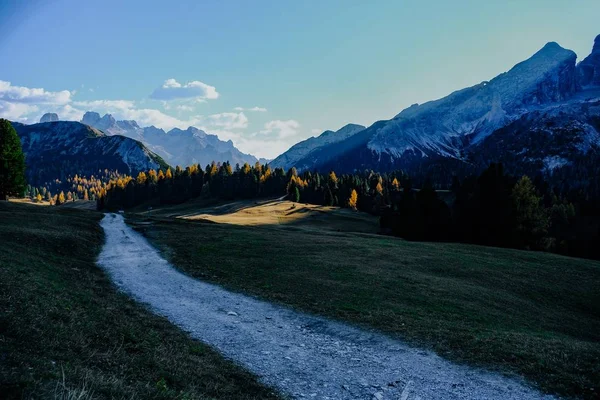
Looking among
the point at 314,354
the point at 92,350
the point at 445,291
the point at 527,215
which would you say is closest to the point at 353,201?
the point at 527,215

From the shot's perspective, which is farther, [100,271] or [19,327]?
[100,271]

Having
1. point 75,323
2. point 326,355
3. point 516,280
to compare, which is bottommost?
point 516,280

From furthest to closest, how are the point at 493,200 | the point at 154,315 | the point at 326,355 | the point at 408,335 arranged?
the point at 493,200 < the point at 154,315 < the point at 408,335 < the point at 326,355

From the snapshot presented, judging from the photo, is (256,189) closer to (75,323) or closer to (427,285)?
(427,285)

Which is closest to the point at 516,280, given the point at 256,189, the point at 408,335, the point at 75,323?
the point at 408,335

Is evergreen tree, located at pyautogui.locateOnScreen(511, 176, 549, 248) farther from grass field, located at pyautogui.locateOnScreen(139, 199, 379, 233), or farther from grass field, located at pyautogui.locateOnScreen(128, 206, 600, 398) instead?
grass field, located at pyautogui.locateOnScreen(139, 199, 379, 233)

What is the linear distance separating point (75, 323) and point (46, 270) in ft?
41.9

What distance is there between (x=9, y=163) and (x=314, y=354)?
7692 centimetres

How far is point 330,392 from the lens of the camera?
12.2m

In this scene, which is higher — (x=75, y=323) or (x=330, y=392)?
(x=75, y=323)

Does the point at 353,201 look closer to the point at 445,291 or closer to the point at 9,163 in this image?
the point at 9,163

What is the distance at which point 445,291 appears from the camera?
28.0 m

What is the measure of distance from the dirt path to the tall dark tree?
61.5m

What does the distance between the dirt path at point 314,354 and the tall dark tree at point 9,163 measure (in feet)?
202
